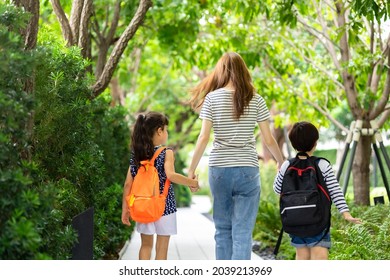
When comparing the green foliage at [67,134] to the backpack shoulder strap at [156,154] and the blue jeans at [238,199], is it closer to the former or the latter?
the backpack shoulder strap at [156,154]

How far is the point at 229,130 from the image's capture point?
657cm

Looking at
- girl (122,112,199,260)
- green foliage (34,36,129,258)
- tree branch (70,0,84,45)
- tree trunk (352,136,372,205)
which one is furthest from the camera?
tree trunk (352,136,372,205)

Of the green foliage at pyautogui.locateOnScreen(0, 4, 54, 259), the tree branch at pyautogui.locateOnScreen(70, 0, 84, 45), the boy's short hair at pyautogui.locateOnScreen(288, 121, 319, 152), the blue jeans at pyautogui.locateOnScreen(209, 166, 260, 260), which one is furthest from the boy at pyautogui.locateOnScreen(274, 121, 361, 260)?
the tree branch at pyautogui.locateOnScreen(70, 0, 84, 45)

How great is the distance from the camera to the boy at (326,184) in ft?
20.9

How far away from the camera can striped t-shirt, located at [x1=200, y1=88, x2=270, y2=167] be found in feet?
21.4

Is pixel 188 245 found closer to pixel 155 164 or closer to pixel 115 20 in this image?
pixel 115 20

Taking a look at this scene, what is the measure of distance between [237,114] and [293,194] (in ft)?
2.61

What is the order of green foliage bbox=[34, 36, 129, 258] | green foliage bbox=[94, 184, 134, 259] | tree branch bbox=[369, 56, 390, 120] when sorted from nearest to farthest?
green foliage bbox=[34, 36, 129, 258]
green foliage bbox=[94, 184, 134, 259]
tree branch bbox=[369, 56, 390, 120]

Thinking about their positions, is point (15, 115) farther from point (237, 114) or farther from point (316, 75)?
point (316, 75)

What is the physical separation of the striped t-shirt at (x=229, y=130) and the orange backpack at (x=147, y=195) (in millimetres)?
508

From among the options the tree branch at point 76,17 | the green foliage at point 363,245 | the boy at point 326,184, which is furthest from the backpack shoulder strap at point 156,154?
the tree branch at point 76,17

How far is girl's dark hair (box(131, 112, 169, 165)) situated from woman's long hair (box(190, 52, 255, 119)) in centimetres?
35

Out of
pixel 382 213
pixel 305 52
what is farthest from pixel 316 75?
pixel 382 213

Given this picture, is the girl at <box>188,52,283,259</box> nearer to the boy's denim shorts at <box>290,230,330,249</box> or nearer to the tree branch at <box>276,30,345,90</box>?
the boy's denim shorts at <box>290,230,330,249</box>
